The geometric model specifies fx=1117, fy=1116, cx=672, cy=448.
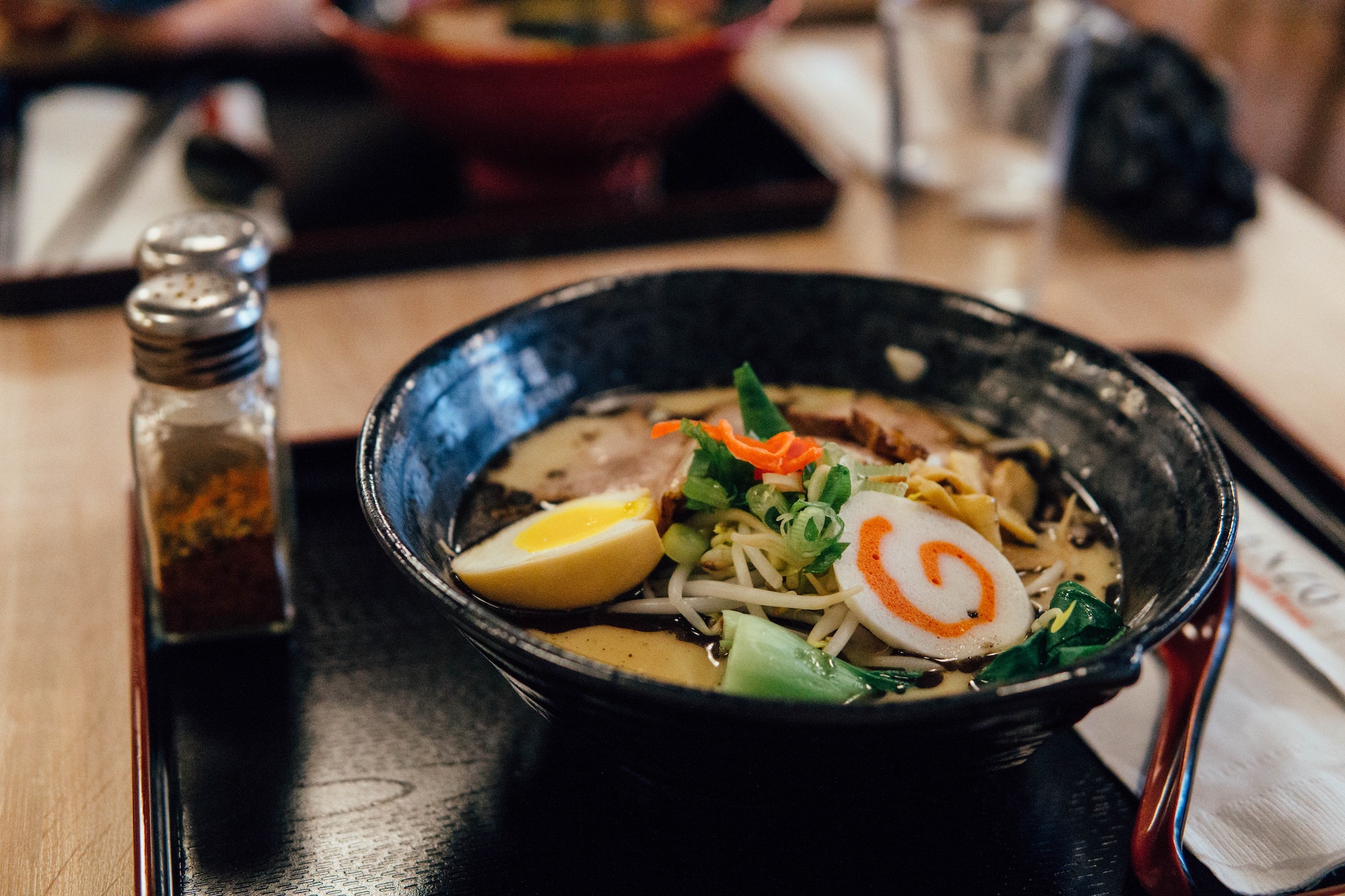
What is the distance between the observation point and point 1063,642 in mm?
1011

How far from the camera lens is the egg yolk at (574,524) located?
118 centimetres

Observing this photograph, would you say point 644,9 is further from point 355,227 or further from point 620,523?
point 620,523

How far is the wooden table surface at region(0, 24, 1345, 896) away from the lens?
1.16 meters

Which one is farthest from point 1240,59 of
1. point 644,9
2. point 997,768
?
point 997,768

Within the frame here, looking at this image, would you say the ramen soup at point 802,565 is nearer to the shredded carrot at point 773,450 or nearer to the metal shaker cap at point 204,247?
the shredded carrot at point 773,450

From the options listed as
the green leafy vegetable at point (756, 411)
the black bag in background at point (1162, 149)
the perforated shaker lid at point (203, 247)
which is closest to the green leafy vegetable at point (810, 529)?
the green leafy vegetable at point (756, 411)

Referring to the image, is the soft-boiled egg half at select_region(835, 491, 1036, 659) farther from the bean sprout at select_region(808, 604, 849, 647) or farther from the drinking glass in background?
the drinking glass in background

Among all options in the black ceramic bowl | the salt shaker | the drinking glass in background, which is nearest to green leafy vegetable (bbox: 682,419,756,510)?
the black ceramic bowl

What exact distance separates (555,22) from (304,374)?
1.07 metres

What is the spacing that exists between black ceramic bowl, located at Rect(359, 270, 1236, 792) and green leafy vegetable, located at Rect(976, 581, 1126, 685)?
39 millimetres

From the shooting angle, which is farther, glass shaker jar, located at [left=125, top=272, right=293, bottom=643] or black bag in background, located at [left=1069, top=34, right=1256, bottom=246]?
black bag in background, located at [left=1069, top=34, right=1256, bottom=246]

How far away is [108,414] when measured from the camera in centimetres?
182

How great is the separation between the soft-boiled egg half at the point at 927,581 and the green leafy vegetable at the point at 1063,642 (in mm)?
51

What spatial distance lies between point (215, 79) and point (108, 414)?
50.9 inches
